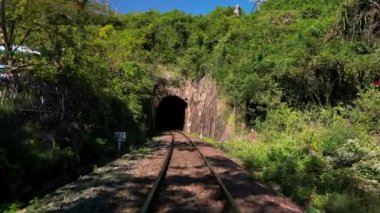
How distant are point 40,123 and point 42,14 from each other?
3.96 m

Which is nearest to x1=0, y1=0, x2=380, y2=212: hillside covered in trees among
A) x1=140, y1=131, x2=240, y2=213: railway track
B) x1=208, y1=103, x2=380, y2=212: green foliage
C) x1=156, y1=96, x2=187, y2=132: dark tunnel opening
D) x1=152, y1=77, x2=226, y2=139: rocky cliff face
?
x1=208, y1=103, x2=380, y2=212: green foliage

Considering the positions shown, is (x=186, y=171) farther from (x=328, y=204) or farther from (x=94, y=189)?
(x=328, y=204)

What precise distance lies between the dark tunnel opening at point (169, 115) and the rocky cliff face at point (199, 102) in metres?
8.19

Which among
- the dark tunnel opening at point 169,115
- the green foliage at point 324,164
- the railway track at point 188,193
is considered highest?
the dark tunnel opening at point 169,115

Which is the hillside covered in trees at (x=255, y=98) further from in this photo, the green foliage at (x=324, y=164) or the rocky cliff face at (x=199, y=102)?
the rocky cliff face at (x=199, y=102)

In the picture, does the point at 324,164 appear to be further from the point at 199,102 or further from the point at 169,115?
the point at 169,115

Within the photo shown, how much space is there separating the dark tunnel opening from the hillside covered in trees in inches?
841

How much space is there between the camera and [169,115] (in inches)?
2359

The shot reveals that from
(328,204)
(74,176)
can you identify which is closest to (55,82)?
(74,176)

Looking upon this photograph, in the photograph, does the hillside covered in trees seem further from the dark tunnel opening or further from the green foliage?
the dark tunnel opening

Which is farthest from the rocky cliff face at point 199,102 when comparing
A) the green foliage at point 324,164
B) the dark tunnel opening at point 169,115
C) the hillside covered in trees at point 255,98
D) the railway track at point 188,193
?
the railway track at point 188,193

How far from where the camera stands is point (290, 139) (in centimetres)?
1603

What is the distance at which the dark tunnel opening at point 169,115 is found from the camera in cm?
5602

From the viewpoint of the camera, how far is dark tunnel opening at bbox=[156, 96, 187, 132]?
56019 mm
